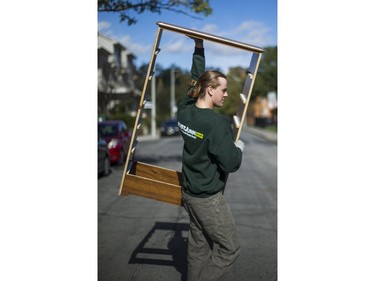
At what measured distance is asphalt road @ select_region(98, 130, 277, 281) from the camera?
5.63m

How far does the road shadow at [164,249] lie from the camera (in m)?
6.02

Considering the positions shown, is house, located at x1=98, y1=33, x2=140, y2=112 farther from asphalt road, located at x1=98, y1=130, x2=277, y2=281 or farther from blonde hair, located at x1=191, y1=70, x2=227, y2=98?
blonde hair, located at x1=191, y1=70, x2=227, y2=98

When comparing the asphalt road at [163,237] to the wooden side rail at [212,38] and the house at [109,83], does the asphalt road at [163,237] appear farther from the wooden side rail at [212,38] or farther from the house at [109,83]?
the house at [109,83]

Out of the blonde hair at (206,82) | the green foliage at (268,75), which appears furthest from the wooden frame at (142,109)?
the green foliage at (268,75)

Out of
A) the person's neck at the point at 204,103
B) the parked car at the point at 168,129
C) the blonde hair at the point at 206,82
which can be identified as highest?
the blonde hair at the point at 206,82

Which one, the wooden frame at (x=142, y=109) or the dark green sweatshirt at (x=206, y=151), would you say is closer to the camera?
the dark green sweatshirt at (x=206, y=151)

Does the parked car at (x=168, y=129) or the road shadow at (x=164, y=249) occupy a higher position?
the road shadow at (x=164, y=249)

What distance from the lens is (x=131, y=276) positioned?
547cm

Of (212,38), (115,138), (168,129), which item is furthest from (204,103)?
(168,129)

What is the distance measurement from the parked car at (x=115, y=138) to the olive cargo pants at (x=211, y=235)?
12807 mm

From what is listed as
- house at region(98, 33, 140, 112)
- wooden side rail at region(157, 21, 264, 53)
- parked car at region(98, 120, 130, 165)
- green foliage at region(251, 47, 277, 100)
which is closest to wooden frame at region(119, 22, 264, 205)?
wooden side rail at region(157, 21, 264, 53)

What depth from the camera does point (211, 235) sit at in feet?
13.5
